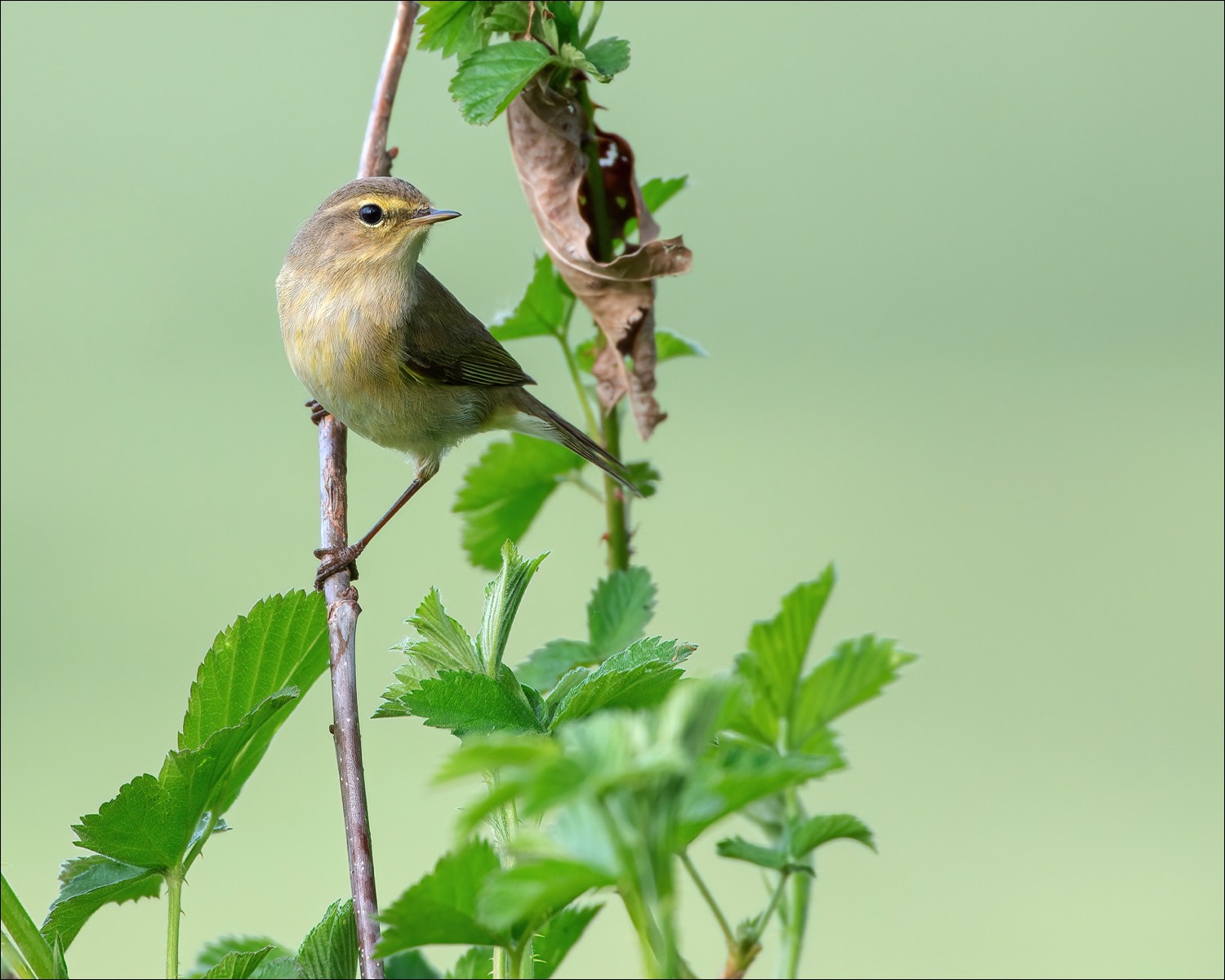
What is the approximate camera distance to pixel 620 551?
1.06 meters

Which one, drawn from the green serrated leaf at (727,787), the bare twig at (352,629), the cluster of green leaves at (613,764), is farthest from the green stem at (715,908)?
the green serrated leaf at (727,787)

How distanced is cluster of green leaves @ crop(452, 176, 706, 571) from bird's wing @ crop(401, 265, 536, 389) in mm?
562

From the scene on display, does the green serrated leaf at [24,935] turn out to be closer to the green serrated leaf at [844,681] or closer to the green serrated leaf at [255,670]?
the green serrated leaf at [255,670]

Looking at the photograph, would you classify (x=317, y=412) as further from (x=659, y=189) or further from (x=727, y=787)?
(x=727, y=787)

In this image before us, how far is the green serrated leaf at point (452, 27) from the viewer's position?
0.98m

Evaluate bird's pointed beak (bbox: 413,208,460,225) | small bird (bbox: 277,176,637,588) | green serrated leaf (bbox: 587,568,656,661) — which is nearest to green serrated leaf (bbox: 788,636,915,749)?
green serrated leaf (bbox: 587,568,656,661)

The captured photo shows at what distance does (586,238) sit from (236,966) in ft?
2.31

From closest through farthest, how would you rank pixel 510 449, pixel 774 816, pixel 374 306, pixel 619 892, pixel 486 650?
pixel 619 892 → pixel 486 650 → pixel 774 816 → pixel 510 449 → pixel 374 306

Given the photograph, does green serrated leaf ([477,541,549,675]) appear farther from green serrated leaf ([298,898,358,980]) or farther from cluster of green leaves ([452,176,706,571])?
cluster of green leaves ([452,176,706,571])

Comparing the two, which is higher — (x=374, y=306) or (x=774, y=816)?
(x=374, y=306)

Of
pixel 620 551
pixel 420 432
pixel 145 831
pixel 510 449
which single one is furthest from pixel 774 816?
pixel 420 432

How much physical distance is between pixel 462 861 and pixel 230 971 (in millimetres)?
154

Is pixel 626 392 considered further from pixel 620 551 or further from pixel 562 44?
pixel 562 44

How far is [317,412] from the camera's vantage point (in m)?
1.82
